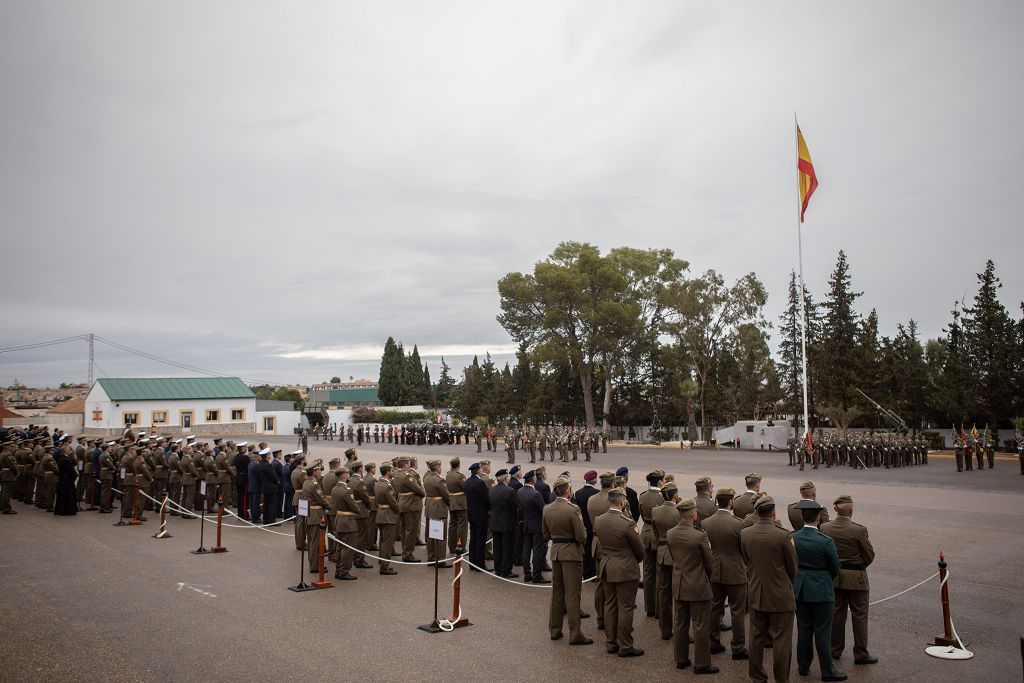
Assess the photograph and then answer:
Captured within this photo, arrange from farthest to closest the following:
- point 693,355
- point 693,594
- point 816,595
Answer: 1. point 693,355
2. point 693,594
3. point 816,595

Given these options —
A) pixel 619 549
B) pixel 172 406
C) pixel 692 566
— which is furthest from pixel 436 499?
pixel 172 406

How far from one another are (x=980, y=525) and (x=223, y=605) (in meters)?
14.2

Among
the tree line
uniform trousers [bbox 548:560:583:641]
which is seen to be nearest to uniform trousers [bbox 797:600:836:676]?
uniform trousers [bbox 548:560:583:641]

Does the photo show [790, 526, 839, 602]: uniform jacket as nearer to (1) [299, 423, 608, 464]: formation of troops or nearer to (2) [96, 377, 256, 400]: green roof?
(1) [299, 423, 608, 464]: formation of troops

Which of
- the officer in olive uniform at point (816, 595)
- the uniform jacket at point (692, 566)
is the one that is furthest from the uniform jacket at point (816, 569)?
the uniform jacket at point (692, 566)

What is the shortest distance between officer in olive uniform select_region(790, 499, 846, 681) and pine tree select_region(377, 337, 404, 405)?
86433 mm

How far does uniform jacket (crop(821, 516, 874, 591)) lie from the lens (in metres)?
6.42

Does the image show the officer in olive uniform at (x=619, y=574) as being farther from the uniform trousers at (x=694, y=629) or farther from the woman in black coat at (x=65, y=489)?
the woman in black coat at (x=65, y=489)

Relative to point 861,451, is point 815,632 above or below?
above

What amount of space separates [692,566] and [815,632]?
1214 mm

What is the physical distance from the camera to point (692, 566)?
20.7 feet

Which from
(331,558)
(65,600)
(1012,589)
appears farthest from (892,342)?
(65,600)

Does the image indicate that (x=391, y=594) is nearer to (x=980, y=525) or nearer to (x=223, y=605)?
(x=223, y=605)

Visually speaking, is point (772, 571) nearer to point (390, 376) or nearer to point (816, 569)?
point (816, 569)
